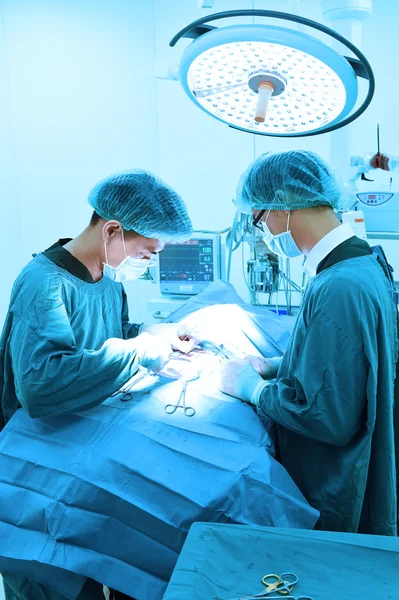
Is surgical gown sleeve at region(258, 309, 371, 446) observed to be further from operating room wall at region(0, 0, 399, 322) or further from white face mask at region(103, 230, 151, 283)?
operating room wall at region(0, 0, 399, 322)

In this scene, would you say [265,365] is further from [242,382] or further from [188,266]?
[188,266]

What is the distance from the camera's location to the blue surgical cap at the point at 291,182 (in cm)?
129

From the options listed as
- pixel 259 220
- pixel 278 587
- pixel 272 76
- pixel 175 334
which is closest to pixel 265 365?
pixel 175 334

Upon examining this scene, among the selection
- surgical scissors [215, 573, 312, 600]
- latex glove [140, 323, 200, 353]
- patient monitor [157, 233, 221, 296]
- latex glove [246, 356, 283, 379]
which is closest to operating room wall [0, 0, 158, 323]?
patient monitor [157, 233, 221, 296]

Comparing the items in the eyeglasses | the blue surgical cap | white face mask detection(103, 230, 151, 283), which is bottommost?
white face mask detection(103, 230, 151, 283)

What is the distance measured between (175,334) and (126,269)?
33 cm

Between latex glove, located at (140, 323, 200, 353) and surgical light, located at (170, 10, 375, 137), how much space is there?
0.90 metres

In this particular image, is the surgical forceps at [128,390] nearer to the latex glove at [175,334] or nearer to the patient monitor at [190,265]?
the latex glove at [175,334]

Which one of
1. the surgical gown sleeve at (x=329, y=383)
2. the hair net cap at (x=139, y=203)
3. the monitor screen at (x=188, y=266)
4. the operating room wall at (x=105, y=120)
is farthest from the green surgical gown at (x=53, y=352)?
the operating room wall at (x=105, y=120)

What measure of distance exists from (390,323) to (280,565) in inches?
26.2

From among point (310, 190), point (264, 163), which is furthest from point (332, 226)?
point (264, 163)

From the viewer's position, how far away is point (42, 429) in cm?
130

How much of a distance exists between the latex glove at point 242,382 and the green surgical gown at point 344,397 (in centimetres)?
4

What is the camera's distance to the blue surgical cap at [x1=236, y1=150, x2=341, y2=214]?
1286 mm
